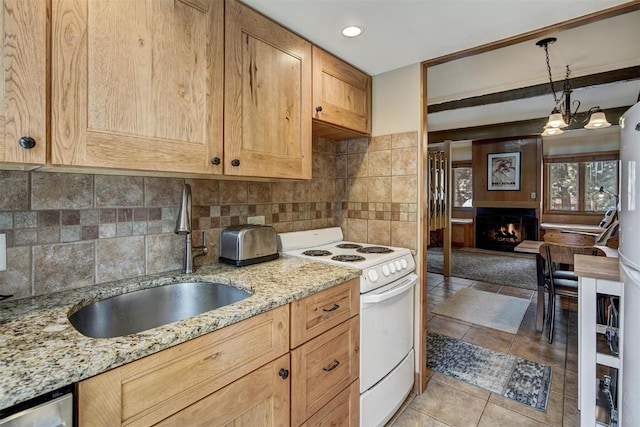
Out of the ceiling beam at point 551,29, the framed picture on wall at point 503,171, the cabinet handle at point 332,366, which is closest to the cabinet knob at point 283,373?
the cabinet handle at point 332,366

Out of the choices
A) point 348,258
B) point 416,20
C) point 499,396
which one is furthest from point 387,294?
point 416,20

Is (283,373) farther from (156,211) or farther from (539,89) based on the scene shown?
(539,89)

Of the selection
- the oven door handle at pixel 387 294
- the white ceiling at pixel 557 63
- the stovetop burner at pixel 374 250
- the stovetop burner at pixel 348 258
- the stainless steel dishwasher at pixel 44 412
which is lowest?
the oven door handle at pixel 387 294

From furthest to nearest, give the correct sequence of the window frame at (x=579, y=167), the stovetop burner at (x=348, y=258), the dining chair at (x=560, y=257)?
the window frame at (x=579, y=167) → the dining chair at (x=560, y=257) → the stovetop burner at (x=348, y=258)

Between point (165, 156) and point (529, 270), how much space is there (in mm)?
6064

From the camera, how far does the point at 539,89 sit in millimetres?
3832

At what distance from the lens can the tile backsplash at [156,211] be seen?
1112 millimetres

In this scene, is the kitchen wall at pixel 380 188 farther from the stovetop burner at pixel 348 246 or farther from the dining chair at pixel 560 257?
the dining chair at pixel 560 257

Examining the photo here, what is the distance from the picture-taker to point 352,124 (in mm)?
2006

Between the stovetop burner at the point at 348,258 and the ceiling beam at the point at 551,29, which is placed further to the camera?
the stovetop burner at the point at 348,258

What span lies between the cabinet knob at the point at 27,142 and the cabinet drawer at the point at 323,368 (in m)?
1.06

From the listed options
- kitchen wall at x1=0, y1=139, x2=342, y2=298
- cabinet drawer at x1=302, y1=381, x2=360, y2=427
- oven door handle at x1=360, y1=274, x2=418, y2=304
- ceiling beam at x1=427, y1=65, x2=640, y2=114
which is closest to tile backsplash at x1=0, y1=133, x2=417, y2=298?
kitchen wall at x1=0, y1=139, x2=342, y2=298

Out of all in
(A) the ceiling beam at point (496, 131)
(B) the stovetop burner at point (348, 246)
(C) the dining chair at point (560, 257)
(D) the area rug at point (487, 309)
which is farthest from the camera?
(A) the ceiling beam at point (496, 131)

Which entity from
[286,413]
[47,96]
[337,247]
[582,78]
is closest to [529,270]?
[582,78]
